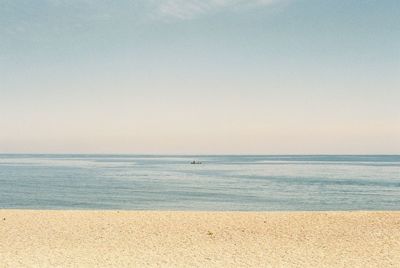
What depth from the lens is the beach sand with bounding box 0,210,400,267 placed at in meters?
13.2

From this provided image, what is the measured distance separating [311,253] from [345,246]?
1924 millimetres

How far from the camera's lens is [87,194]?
1722 inches

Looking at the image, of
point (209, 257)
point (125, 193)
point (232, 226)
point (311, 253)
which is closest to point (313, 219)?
point (232, 226)

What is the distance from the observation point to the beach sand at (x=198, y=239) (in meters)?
13.2

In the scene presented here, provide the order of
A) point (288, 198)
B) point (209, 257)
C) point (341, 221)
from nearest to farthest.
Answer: point (209, 257)
point (341, 221)
point (288, 198)

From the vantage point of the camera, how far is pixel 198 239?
16.6 metres

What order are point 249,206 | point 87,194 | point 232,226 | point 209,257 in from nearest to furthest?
point 209,257
point 232,226
point 249,206
point 87,194

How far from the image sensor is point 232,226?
1934cm

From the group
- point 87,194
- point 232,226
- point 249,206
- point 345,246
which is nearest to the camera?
point 345,246

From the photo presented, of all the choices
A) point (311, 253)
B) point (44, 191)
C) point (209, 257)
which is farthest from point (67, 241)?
point (44, 191)

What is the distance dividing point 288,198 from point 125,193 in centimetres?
1525

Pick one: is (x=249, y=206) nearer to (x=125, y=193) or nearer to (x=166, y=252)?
(x=125, y=193)

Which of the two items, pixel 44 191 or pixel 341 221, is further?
pixel 44 191

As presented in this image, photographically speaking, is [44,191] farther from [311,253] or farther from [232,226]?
[311,253]
